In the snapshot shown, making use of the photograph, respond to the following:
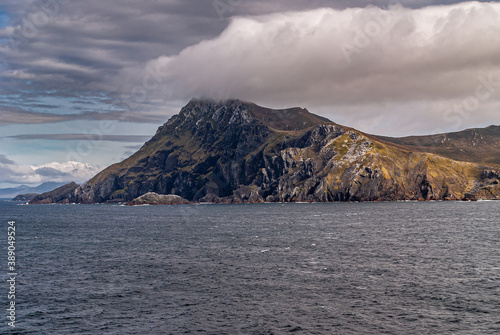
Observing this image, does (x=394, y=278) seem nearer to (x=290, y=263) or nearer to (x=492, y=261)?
(x=290, y=263)

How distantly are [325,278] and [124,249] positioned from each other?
198ft

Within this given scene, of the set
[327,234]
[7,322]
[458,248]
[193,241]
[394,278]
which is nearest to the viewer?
[7,322]

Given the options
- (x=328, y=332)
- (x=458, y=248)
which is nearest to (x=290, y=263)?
(x=328, y=332)

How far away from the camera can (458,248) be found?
332ft

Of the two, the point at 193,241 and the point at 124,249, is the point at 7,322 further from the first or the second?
the point at 193,241

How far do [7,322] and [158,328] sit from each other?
800 inches

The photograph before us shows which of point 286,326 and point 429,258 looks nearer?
point 286,326

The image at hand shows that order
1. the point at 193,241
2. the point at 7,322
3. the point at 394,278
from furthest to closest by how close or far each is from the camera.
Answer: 1. the point at 193,241
2. the point at 394,278
3. the point at 7,322

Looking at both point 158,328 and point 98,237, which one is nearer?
point 158,328

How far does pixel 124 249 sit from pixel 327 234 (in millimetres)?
63030

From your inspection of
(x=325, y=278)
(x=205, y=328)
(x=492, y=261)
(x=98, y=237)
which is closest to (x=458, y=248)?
(x=492, y=261)

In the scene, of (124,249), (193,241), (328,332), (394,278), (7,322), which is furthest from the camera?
(193,241)

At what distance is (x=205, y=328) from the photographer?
50.0m

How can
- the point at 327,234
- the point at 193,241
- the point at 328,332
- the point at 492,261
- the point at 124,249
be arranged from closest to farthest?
the point at 328,332 → the point at 492,261 → the point at 124,249 → the point at 193,241 → the point at 327,234
